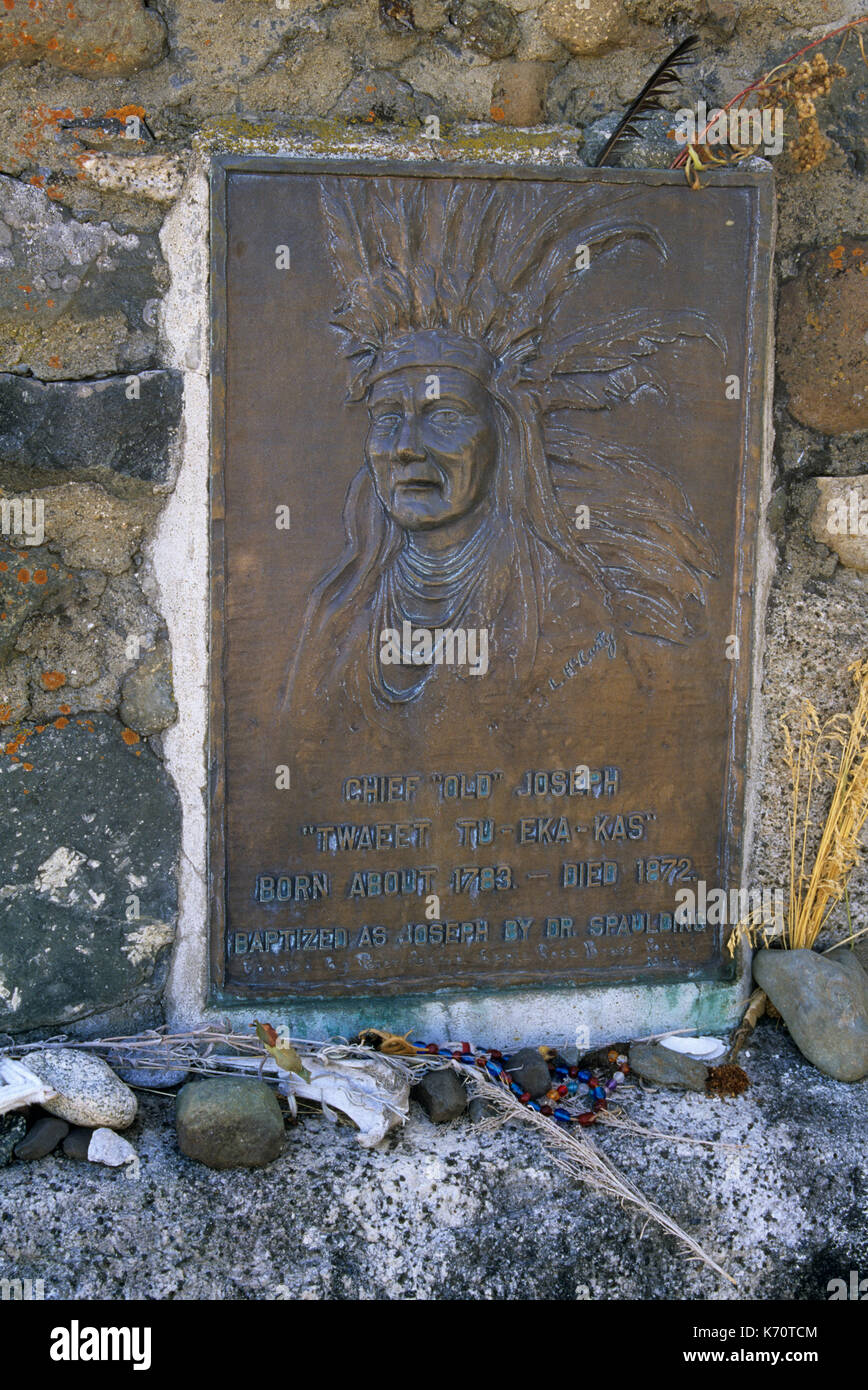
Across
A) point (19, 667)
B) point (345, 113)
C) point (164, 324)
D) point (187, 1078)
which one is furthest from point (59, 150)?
point (187, 1078)

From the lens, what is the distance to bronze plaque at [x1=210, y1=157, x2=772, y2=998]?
2207 mm

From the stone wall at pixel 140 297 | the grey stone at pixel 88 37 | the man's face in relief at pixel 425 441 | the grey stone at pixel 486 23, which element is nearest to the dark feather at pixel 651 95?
the stone wall at pixel 140 297

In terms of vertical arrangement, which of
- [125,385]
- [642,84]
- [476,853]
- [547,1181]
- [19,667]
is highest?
[642,84]

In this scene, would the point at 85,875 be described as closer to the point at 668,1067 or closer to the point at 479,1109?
the point at 479,1109

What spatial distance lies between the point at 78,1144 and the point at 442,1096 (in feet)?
2.27

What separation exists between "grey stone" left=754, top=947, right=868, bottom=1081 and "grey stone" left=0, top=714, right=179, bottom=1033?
4.46ft

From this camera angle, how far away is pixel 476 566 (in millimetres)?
2311

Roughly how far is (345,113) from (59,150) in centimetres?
57

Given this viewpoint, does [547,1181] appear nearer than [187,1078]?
Yes

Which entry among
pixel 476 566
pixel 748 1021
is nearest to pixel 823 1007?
pixel 748 1021

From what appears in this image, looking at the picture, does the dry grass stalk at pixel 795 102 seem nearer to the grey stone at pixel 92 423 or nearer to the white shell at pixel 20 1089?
the grey stone at pixel 92 423

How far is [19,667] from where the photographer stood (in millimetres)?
2250

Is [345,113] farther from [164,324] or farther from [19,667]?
[19,667]

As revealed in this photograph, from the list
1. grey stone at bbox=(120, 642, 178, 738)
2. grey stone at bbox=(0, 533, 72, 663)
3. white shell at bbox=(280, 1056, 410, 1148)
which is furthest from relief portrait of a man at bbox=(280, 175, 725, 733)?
white shell at bbox=(280, 1056, 410, 1148)
